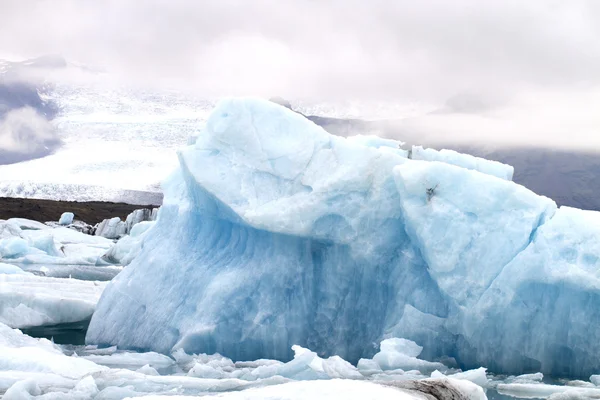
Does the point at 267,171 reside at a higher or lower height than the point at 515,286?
higher

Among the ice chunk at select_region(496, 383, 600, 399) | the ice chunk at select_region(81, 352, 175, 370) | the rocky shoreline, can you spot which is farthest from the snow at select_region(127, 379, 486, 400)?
the rocky shoreline

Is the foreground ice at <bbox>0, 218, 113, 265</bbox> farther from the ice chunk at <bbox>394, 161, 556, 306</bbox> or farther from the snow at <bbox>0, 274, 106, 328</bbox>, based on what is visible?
the ice chunk at <bbox>394, 161, 556, 306</bbox>

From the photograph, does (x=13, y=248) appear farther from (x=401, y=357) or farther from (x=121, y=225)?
(x=401, y=357)

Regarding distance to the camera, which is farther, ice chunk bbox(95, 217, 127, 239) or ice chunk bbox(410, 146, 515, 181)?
ice chunk bbox(95, 217, 127, 239)

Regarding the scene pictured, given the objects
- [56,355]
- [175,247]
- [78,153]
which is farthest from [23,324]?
[78,153]

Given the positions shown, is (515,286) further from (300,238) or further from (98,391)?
(98,391)

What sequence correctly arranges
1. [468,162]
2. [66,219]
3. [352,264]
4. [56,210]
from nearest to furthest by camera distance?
[352,264], [468,162], [66,219], [56,210]

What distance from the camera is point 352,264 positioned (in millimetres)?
10516

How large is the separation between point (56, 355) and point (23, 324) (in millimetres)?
4004

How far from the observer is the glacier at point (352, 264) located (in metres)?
9.55

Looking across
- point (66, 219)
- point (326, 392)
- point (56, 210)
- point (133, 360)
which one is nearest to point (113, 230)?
point (66, 219)

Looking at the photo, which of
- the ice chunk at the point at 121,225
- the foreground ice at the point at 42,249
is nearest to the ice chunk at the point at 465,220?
the foreground ice at the point at 42,249

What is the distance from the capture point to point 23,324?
12094mm

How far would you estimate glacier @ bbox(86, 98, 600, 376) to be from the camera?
9.55 m
